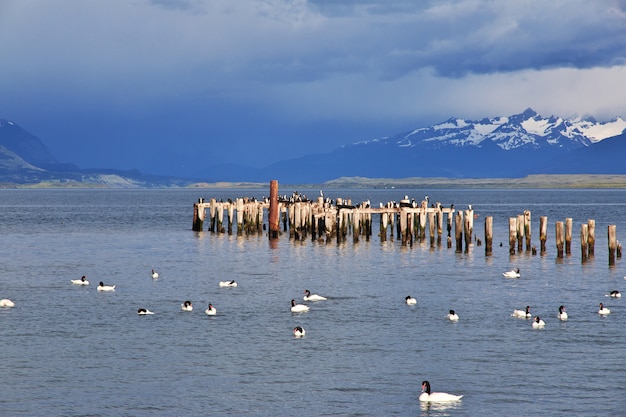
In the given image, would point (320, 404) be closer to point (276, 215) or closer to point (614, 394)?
point (614, 394)

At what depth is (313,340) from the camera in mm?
29938

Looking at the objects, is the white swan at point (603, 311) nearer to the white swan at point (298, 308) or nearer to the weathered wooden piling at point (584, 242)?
the white swan at point (298, 308)

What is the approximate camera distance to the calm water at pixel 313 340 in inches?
911

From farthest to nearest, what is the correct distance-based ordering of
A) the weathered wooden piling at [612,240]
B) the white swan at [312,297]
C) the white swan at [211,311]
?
1. the weathered wooden piling at [612,240]
2. the white swan at [312,297]
3. the white swan at [211,311]

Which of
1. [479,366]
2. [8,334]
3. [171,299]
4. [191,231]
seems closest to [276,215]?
[191,231]

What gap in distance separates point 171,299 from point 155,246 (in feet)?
90.0

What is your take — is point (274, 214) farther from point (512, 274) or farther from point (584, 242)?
point (512, 274)

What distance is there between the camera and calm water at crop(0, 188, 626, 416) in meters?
23.1

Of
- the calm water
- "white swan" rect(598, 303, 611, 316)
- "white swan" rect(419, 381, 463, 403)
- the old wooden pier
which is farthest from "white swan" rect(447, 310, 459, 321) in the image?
the old wooden pier

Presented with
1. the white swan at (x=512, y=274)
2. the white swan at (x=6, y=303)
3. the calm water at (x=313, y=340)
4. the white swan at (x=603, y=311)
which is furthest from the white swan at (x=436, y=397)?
the white swan at (x=512, y=274)

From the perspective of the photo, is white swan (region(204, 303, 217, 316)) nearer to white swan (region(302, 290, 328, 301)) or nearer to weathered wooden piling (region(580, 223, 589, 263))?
white swan (region(302, 290, 328, 301))

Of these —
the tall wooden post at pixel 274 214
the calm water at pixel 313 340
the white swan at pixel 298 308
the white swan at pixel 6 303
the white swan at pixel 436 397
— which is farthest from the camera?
the tall wooden post at pixel 274 214

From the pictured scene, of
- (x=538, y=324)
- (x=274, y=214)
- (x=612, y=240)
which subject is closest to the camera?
(x=538, y=324)

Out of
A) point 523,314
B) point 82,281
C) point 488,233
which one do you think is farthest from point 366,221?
point 523,314
